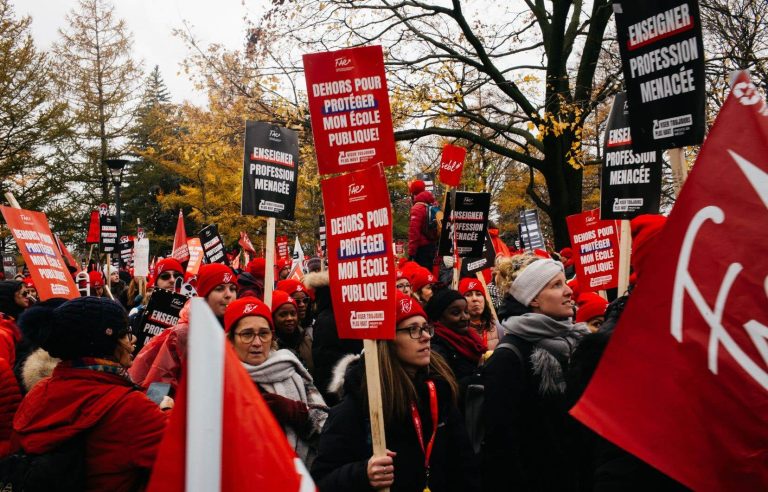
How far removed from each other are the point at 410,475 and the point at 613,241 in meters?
4.34

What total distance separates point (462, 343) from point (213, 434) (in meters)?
3.97

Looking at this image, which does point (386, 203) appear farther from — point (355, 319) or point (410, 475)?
point (410, 475)

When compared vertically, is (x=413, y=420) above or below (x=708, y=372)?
below

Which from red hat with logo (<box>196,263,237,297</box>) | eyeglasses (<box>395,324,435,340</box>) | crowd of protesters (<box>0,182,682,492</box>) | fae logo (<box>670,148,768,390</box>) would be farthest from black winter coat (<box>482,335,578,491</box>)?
red hat with logo (<box>196,263,237,297</box>)

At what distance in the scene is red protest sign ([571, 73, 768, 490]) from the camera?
185 centimetres

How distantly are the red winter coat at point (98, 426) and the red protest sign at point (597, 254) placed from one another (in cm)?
510

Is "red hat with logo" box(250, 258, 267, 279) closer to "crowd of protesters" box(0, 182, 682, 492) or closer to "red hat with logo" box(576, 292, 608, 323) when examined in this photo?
"crowd of protesters" box(0, 182, 682, 492)

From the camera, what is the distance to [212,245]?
10180 millimetres

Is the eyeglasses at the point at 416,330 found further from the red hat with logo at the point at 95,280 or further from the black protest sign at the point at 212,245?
the red hat with logo at the point at 95,280

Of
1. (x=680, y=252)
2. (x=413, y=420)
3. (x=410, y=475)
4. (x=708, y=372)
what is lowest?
(x=410, y=475)

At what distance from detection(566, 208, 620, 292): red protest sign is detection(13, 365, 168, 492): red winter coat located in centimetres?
510

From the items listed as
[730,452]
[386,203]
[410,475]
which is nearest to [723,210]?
[730,452]

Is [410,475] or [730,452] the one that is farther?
[410,475]

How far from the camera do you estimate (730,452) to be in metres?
1.85
